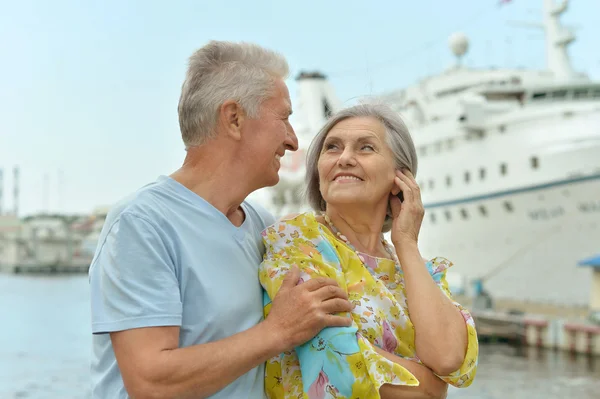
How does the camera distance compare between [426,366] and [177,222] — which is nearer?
[177,222]

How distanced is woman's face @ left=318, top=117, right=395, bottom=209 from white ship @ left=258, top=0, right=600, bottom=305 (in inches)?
648

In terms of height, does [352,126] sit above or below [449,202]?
above

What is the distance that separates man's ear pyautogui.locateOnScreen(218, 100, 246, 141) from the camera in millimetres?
2408

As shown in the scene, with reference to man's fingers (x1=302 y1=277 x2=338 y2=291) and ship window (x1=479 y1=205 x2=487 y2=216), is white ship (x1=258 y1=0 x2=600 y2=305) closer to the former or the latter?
ship window (x1=479 y1=205 x2=487 y2=216)

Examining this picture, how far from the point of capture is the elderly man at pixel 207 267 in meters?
2.13

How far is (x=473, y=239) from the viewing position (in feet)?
79.7

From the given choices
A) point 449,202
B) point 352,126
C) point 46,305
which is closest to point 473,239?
point 449,202

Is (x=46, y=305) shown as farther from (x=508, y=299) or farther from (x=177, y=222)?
(x=177, y=222)

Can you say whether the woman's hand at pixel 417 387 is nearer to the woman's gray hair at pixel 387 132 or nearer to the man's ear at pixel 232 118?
the woman's gray hair at pixel 387 132

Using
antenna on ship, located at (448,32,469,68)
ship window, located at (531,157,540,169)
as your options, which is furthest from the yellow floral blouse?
antenna on ship, located at (448,32,469,68)

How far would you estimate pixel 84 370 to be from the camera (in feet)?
72.7

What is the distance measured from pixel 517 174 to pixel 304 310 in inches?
840

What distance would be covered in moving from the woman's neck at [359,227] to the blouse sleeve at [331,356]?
1.00 ft

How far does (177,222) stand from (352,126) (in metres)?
0.79
